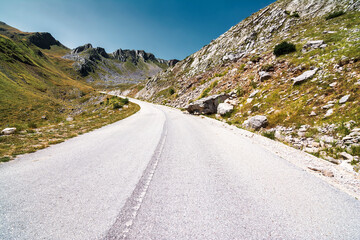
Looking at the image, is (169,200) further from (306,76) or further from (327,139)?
(306,76)

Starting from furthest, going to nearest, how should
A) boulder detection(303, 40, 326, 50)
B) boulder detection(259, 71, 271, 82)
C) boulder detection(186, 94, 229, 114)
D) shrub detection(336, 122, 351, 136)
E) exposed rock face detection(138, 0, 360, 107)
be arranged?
exposed rock face detection(138, 0, 360, 107), boulder detection(186, 94, 229, 114), boulder detection(259, 71, 271, 82), boulder detection(303, 40, 326, 50), shrub detection(336, 122, 351, 136)

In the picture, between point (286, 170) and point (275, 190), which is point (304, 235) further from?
point (286, 170)

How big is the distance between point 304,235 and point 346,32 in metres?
20.3

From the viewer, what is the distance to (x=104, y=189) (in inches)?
135

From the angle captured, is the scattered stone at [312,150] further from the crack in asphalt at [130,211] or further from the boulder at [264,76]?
the boulder at [264,76]

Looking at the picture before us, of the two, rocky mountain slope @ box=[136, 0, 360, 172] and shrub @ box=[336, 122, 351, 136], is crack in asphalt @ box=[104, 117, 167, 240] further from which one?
shrub @ box=[336, 122, 351, 136]

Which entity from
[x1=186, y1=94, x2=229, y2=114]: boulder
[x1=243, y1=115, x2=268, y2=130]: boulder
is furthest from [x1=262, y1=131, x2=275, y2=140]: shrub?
[x1=186, y1=94, x2=229, y2=114]: boulder

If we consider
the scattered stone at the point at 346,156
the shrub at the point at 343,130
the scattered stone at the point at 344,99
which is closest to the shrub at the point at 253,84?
the scattered stone at the point at 344,99

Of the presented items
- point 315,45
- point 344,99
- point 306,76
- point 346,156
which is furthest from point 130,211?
point 315,45

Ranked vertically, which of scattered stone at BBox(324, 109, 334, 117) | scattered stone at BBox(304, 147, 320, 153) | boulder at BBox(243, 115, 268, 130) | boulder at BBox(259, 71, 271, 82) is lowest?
scattered stone at BBox(304, 147, 320, 153)

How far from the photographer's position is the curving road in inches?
91.7

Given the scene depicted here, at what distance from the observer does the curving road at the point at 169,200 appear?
91.7 inches

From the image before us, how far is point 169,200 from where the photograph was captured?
310cm

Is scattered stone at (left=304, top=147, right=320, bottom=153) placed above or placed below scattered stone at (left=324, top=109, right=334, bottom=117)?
below
